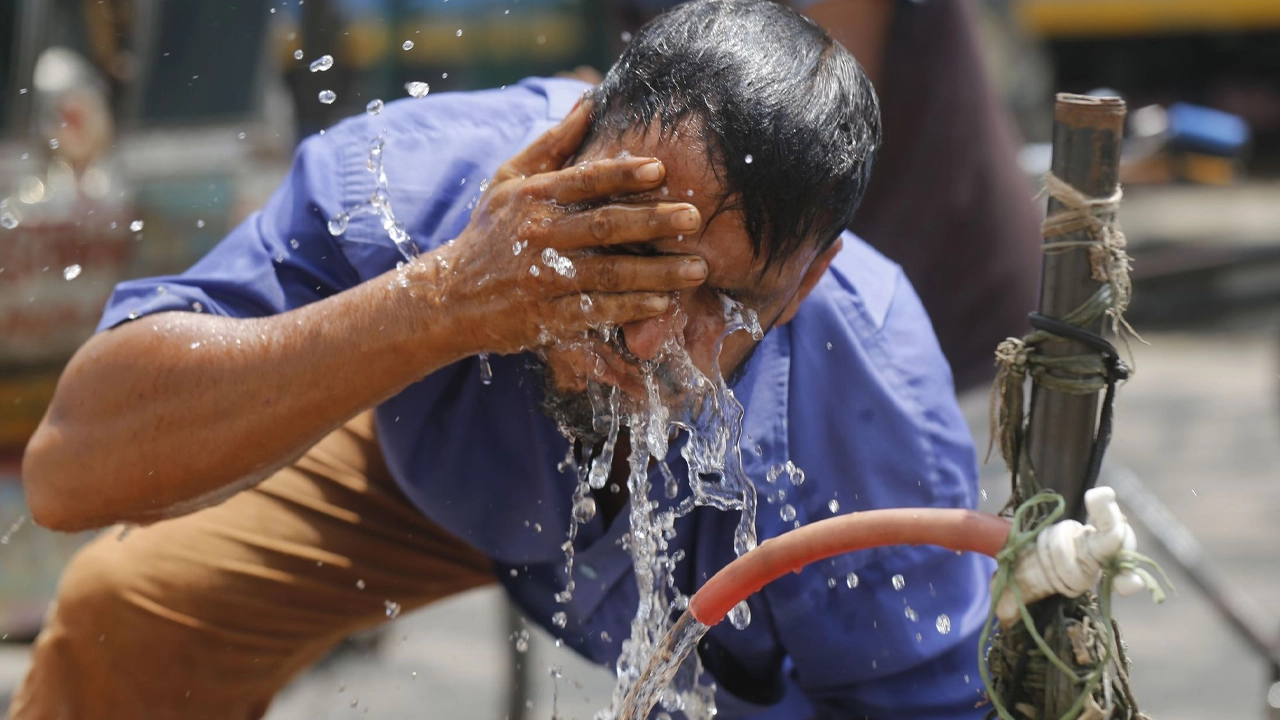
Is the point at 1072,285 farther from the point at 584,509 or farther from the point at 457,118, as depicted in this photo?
the point at 457,118

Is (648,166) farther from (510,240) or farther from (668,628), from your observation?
(668,628)

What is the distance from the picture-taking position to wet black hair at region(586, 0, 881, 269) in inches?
66.4

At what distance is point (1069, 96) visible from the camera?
4.86 ft

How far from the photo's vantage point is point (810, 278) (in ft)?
6.25

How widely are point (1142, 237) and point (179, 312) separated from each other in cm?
919

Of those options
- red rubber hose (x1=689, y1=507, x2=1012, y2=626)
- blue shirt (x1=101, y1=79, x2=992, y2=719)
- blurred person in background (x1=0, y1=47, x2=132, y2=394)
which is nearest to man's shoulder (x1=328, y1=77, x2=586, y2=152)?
blue shirt (x1=101, y1=79, x2=992, y2=719)

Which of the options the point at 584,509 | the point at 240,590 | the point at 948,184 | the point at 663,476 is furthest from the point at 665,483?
the point at 948,184

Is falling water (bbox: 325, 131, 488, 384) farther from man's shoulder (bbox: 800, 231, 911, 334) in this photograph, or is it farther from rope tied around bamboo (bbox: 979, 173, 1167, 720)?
rope tied around bamboo (bbox: 979, 173, 1167, 720)

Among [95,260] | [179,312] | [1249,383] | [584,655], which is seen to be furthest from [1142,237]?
[179,312]

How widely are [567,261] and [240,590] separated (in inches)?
42.7

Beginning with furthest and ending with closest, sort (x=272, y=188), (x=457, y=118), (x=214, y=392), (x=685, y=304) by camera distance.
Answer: (x=272, y=188) → (x=457, y=118) → (x=214, y=392) → (x=685, y=304)

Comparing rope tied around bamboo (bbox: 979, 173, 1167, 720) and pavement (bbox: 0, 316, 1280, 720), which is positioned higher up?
rope tied around bamboo (bbox: 979, 173, 1167, 720)

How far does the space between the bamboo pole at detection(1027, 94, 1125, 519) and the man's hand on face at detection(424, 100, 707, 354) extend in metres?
0.39

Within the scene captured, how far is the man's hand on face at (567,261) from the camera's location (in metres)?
1.58
